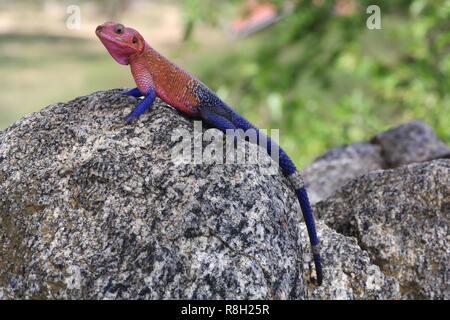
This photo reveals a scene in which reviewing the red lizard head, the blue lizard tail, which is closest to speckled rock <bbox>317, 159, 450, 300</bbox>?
the blue lizard tail

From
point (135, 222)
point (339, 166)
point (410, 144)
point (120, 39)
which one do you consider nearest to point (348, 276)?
point (135, 222)

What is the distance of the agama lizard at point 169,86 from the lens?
1.52 m

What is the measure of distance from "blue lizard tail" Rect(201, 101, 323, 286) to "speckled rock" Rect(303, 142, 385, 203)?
3.03ft

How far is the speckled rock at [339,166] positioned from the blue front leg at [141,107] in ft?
3.98

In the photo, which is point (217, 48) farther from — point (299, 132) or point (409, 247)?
point (409, 247)

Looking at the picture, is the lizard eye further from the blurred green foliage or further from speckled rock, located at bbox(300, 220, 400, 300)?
the blurred green foliage

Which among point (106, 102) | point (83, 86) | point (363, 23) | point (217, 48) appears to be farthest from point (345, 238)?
point (83, 86)

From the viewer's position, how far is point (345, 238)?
1576 millimetres

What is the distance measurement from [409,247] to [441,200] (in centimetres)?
21

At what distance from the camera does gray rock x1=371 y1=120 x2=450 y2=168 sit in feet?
8.50

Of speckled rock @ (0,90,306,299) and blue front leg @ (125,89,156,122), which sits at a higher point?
blue front leg @ (125,89,156,122)
